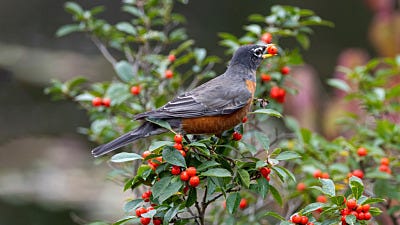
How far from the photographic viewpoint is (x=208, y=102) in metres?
2.41

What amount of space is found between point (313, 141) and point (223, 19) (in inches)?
149

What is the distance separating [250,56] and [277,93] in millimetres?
211

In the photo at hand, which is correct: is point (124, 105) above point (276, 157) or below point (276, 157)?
above

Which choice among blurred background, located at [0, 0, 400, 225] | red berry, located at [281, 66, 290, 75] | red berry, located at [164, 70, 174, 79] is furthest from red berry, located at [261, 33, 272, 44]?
blurred background, located at [0, 0, 400, 225]

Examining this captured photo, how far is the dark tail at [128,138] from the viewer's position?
2.26 m

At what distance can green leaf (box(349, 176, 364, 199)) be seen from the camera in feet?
5.98

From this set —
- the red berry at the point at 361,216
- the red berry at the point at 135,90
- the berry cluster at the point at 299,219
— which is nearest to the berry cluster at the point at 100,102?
the red berry at the point at 135,90

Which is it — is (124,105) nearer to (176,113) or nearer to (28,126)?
(176,113)

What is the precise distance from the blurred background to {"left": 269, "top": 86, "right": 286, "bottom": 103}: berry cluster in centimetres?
119

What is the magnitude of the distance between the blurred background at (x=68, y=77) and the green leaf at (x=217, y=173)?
81.7 inches

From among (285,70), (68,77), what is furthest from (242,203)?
(68,77)

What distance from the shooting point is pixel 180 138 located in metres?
1.91

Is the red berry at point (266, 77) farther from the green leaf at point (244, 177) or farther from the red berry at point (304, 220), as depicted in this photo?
the red berry at point (304, 220)

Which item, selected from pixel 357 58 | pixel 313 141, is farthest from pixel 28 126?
pixel 313 141
